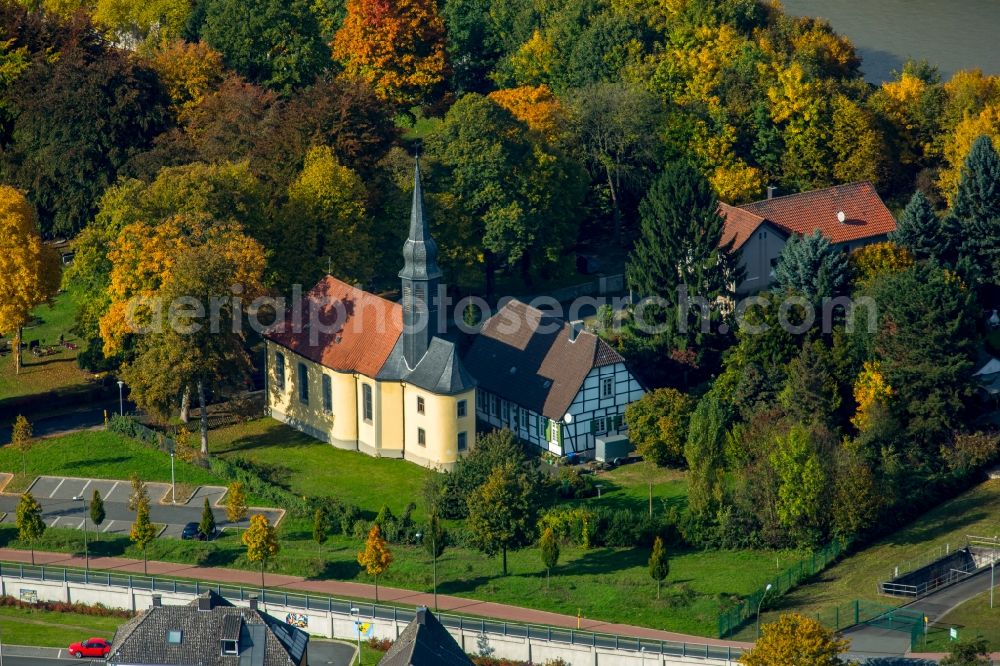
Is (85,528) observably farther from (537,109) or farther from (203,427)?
(537,109)

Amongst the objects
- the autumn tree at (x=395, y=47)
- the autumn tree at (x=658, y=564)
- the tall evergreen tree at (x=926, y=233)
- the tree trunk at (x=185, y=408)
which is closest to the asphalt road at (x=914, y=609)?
the autumn tree at (x=658, y=564)

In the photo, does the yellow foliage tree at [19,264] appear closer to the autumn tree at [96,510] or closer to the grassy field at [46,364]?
the grassy field at [46,364]

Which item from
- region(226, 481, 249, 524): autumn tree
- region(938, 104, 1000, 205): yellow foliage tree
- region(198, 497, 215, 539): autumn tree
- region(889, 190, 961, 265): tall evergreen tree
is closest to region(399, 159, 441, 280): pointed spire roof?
region(226, 481, 249, 524): autumn tree

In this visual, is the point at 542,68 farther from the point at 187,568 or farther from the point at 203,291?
the point at 187,568

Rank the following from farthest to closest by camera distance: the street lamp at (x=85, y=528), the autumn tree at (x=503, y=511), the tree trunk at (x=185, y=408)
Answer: the tree trunk at (x=185, y=408) < the street lamp at (x=85, y=528) < the autumn tree at (x=503, y=511)

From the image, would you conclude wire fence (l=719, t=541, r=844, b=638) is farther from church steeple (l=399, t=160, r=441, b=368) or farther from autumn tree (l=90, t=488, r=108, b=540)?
autumn tree (l=90, t=488, r=108, b=540)

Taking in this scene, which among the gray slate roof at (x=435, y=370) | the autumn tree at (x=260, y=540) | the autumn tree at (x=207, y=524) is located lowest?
the autumn tree at (x=260, y=540)

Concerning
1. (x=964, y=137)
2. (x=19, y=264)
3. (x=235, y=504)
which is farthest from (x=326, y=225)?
(x=964, y=137)
